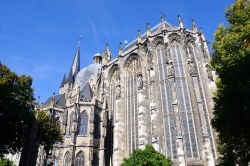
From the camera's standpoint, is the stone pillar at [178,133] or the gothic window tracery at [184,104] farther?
the gothic window tracery at [184,104]

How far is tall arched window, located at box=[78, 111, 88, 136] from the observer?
30.5m

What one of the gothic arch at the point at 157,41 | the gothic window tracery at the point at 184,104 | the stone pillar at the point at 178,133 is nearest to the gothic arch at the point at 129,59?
the gothic arch at the point at 157,41

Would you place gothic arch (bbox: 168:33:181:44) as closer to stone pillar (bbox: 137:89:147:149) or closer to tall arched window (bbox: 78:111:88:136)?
stone pillar (bbox: 137:89:147:149)

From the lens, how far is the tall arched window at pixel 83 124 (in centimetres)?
3045

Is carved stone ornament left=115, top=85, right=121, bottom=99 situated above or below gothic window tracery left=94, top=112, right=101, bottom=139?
above

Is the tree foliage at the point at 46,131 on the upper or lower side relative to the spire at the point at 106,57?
lower

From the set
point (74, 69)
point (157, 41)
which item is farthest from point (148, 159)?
point (74, 69)

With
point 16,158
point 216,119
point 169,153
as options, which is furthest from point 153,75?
point 16,158

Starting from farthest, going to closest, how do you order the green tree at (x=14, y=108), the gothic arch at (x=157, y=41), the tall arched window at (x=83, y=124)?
the gothic arch at (x=157, y=41), the tall arched window at (x=83, y=124), the green tree at (x=14, y=108)

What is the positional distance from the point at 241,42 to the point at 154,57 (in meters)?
17.4

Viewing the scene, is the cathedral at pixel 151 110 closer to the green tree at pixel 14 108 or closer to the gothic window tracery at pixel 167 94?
the gothic window tracery at pixel 167 94

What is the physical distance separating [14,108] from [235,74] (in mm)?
15238

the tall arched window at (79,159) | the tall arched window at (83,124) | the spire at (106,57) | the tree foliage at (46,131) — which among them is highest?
the spire at (106,57)

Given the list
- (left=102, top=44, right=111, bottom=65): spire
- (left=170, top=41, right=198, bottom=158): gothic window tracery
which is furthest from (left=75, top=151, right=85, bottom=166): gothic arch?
(left=102, top=44, right=111, bottom=65): spire
